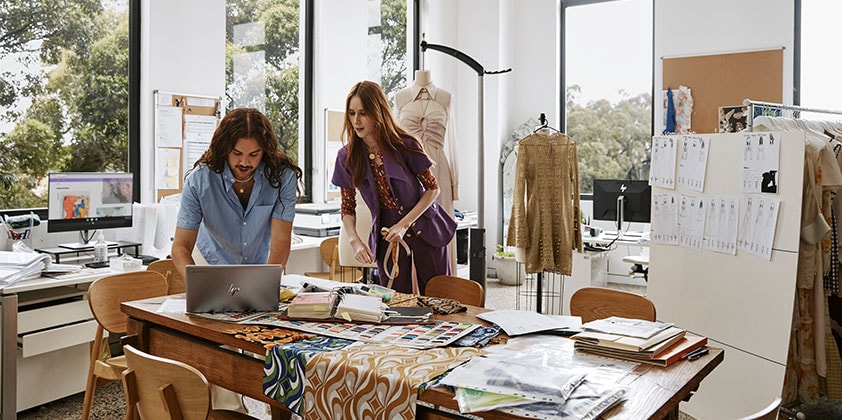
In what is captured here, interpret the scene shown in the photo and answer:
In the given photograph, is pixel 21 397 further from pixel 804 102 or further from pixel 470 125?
pixel 804 102

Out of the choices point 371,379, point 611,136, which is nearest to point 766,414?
point 371,379

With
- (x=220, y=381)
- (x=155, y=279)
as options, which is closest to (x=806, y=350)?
(x=220, y=381)

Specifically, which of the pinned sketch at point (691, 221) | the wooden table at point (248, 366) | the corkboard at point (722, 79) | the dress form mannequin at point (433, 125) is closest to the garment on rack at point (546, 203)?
the dress form mannequin at point (433, 125)

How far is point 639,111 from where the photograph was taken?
7555mm

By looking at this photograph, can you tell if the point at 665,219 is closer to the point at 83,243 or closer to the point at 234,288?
the point at 234,288

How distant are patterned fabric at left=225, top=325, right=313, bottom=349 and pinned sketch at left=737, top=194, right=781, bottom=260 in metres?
2.19

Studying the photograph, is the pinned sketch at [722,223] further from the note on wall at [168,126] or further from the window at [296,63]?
the window at [296,63]

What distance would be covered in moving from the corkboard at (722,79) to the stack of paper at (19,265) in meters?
6.29

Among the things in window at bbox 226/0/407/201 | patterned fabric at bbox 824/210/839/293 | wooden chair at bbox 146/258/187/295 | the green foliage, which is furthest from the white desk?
the green foliage

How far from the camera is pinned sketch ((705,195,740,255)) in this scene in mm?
3234

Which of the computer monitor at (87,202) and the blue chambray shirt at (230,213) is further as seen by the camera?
the computer monitor at (87,202)

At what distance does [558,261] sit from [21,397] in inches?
126

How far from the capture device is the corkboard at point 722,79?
667cm

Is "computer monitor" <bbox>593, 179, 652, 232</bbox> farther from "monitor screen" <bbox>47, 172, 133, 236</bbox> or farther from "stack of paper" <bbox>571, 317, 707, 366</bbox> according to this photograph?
"monitor screen" <bbox>47, 172, 133, 236</bbox>
